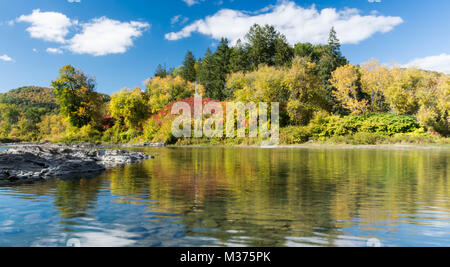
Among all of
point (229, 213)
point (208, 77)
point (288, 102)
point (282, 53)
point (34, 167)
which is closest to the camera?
point (229, 213)

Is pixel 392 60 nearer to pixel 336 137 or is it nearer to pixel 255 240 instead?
pixel 336 137

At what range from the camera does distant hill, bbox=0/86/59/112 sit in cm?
7088

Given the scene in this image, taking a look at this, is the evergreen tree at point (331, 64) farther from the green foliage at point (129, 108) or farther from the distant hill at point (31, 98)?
the distant hill at point (31, 98)

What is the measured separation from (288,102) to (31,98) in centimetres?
7421

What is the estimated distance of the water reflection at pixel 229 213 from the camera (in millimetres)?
3520

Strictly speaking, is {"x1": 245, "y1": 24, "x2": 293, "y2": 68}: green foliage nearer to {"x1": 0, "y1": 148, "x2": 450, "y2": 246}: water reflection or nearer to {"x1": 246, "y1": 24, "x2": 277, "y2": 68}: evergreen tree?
{"x1": 246, "y1": 24, "x2": 277, "y2": 68}: evergreen tree

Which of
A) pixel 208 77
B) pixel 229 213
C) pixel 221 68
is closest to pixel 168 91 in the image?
pixel 208 77

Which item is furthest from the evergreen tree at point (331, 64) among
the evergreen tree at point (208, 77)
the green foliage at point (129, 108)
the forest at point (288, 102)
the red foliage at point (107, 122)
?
the red foliage at point (107, 122)

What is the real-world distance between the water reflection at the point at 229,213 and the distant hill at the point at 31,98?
6691cm

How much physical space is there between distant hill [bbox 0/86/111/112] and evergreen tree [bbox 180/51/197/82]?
20.8 m

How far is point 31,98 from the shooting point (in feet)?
254

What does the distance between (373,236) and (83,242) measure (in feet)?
11.8

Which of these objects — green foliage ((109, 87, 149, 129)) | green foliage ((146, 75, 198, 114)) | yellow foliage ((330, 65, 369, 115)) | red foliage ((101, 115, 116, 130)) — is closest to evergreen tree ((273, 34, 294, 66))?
yellow foliage ((330, 65, 369, 115))

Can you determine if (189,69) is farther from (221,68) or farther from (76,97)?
(76,97)
